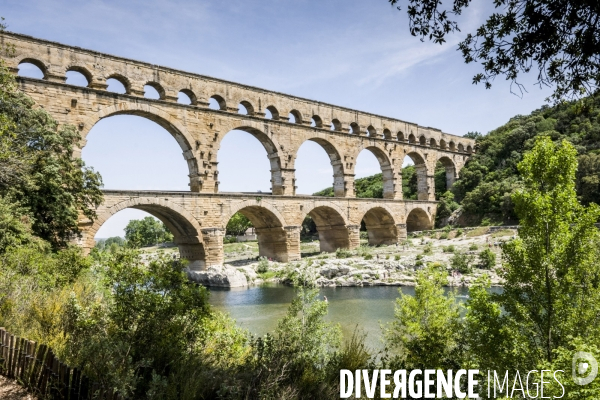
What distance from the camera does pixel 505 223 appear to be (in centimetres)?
3341

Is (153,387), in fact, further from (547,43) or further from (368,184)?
(368,184)

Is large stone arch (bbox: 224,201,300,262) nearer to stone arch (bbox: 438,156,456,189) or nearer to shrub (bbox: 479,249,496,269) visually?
shrub (bbox: 479,249,496,269)

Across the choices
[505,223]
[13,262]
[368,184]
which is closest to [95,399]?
[13,262]

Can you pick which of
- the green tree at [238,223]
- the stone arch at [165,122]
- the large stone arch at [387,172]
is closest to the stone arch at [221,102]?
the stone arch at [165,122]

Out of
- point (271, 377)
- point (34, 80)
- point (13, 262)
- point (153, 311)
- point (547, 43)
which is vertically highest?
point (34, 80)

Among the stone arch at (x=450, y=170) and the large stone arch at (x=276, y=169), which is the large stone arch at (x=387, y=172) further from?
the stone arch at (x=450, y=170)

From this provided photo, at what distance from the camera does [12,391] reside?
4.64 m

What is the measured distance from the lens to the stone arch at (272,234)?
84.9 feet

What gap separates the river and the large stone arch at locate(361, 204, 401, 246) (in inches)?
519

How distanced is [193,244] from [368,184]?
3753cm

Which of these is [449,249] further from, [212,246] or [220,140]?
[220,140]

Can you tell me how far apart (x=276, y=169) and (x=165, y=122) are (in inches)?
291

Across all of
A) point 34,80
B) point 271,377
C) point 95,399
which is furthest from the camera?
point 34,80

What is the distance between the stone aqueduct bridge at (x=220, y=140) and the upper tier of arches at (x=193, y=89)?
46 millimetres
